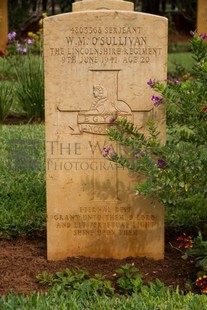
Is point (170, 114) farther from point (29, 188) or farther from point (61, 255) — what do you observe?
point (29, 188)

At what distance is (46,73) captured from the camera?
5.00 meters

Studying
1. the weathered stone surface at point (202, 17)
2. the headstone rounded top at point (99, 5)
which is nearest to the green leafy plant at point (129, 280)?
the headstone rounded top at point (99, 5)

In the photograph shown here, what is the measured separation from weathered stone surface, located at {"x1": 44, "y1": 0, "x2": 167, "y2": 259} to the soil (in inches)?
3.4

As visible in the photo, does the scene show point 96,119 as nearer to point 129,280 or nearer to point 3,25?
point 129,280

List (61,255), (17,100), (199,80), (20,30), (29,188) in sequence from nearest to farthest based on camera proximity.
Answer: (199,80) → (61,255) → (29,188) → (17,100) → (20,30)

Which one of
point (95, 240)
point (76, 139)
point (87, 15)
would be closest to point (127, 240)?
point (95, 240)

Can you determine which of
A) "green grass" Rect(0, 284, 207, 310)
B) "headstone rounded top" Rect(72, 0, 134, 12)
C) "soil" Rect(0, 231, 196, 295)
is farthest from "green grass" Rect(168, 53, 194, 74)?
"green grass" Rect(0, 284, 207, 310)

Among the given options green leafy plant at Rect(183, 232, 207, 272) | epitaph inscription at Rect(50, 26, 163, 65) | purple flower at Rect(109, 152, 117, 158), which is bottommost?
green leafy plant at Rect(183, 232, 207, 272)

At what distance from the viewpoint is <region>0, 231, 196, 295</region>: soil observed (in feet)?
15.8

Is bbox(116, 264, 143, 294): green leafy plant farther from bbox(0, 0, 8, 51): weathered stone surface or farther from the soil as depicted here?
bbox(0, 0, 8, 51): weathered stone surface

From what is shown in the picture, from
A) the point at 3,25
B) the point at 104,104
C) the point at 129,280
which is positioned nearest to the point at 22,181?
the point at 104,104

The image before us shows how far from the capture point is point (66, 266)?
16.7ft

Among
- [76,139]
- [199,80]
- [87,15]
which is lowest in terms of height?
[76,139]

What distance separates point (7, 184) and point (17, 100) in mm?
4228
